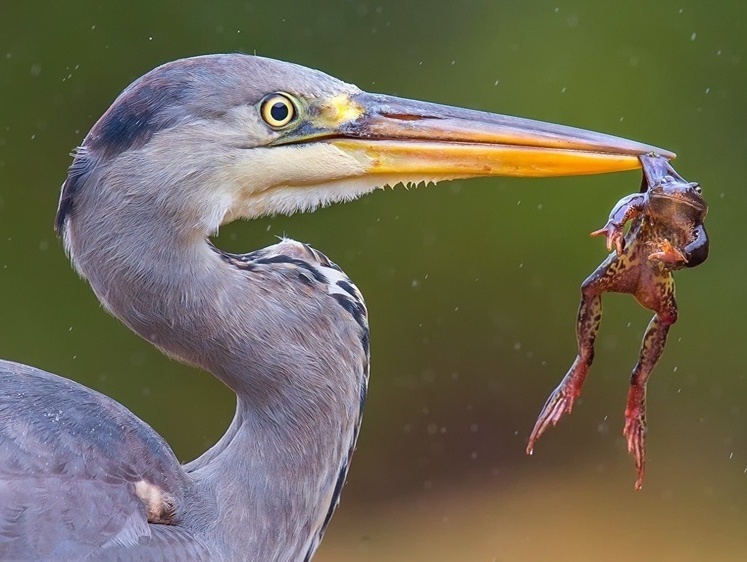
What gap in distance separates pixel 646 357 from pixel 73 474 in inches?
44.4

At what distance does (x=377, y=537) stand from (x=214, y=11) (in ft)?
8.12

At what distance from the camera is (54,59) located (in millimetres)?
5398

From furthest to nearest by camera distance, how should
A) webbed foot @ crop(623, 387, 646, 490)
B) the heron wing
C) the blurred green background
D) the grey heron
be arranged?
1. the blurred green background
2. webbed foot @ crop(623, 387, 646, 490)
3. the grey heron
4. the heron wing

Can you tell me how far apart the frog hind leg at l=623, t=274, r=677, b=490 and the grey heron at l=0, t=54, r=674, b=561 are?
0.91ft

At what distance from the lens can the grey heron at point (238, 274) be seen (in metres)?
2.38

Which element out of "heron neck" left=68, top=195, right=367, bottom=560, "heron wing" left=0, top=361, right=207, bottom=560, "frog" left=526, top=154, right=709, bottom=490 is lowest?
"heron wing" left=0, top=361, right=207, bottom=560

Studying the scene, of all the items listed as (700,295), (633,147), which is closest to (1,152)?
(700,295)

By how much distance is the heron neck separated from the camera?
2.42 meters

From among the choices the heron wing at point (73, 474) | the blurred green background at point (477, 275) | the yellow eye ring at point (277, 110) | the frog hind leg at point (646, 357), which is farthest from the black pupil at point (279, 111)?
the blurred green background at point (477, 275)

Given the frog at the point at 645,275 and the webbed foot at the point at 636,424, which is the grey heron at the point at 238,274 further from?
the webbed foot at the point at 636,424

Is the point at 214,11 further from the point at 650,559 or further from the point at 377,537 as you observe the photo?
the point at 650,559

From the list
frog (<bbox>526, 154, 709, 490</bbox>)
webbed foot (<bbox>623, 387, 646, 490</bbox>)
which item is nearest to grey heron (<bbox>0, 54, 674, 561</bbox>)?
frog (<bbox>526, 154, 709, 490</bbox>)

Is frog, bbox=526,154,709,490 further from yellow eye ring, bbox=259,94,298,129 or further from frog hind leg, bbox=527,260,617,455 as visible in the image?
yellow eye ring, bbox=259,94,298,129

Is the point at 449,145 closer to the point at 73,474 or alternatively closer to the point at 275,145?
the point at 275,145
